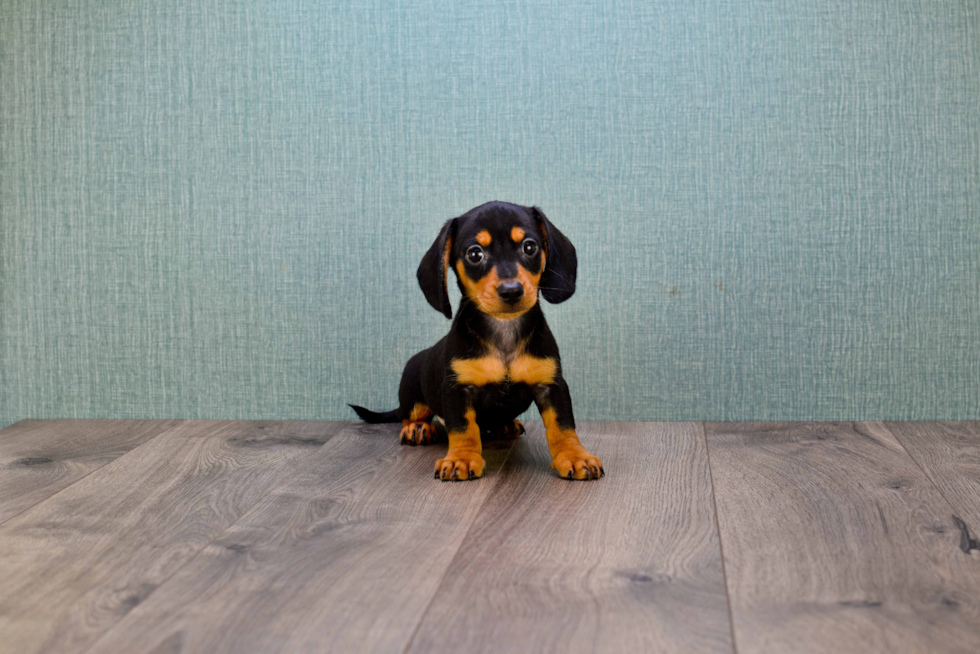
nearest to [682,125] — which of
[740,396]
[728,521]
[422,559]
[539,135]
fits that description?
[539,135]

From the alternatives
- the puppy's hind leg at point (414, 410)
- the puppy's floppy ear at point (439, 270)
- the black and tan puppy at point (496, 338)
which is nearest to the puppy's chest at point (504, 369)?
the black and tan puppy at point (496, 338)

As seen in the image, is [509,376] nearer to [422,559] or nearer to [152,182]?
[422,559]

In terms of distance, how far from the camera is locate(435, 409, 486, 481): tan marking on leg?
1821 mm

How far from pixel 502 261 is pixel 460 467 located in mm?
434

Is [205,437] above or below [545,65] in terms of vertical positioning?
below

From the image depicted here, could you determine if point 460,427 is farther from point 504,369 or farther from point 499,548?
point 499,548

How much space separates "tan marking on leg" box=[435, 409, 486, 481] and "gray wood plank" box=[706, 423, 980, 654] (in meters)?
0.49

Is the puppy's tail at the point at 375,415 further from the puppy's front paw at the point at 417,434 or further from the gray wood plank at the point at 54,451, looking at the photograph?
the gray wood plank at the point at 54,451

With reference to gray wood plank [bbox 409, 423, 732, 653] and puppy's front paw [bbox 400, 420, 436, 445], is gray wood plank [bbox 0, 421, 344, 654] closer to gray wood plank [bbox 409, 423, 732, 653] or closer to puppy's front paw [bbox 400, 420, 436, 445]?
puppy's front paw [bbox 400, 420, 436, 445]

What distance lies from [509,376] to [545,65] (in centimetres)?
96

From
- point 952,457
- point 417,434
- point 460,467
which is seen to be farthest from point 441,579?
point 952,457

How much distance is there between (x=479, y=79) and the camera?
2424mm

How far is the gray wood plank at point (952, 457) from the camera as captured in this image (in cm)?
162

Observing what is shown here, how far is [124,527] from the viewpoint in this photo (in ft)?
5.12
